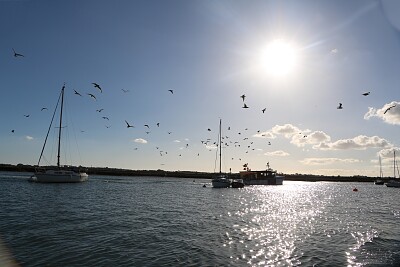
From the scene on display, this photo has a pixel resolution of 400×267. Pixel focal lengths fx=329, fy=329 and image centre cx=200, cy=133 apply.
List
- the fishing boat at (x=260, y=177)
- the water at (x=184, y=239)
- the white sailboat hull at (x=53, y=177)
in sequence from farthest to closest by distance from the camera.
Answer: the fishing boat at (x=260, y=177)
the white sailboat hull at (x=53, y=177)
the water at (x=184, y=239)

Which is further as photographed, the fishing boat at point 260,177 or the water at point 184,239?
the fishing boat at point 260,177

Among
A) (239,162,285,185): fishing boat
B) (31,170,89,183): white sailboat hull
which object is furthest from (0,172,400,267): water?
(239,162,285,185): fishing boat

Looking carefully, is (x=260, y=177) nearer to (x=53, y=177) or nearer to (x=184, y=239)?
(x=53, y=177)

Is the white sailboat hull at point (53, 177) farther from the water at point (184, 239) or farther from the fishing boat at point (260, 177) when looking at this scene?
the fishing boat at point (260, 177)

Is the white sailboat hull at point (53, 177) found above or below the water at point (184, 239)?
above

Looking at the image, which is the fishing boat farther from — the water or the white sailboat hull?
the water

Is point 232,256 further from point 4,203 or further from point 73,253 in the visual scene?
point 4,203

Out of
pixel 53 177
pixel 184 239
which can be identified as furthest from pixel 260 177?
pixel 184 239

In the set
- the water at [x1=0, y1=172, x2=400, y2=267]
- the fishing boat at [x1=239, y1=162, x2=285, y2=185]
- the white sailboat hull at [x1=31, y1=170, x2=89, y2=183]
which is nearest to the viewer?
the water at [x1=0, y1=172, x2=400, y2=267]

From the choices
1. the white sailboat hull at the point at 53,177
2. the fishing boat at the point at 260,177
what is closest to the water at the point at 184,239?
the white sailboat hull at the point at 53,177

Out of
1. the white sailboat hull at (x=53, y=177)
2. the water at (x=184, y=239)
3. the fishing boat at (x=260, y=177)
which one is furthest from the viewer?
the fishing boat at (x=260, y=177)

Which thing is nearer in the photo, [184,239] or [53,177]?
[184,239]

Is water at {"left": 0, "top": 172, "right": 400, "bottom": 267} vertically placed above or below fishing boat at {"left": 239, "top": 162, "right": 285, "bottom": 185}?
below

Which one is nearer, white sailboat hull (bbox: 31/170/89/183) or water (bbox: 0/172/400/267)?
water (bbox: 0/172/400/267)
